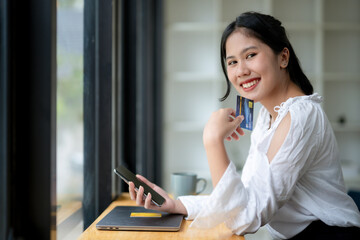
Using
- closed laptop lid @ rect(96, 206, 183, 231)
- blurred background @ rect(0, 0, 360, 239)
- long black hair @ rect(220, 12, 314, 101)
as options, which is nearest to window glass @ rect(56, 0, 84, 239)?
blurred background @ rect(0, 0, 360, 239)

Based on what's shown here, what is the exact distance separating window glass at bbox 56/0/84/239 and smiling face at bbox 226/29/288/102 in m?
0.52

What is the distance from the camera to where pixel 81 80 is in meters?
1.42

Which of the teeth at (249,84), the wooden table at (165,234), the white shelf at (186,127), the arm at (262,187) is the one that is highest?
the teeth at (249,84)

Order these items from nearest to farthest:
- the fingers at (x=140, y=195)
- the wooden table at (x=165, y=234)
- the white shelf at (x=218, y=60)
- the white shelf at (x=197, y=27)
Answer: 1. the wooden table at (x=165, y=234)
2. the fingers at (x=140, y=195)
3. the white shelf at (x=197, y=27)
4. the white shelf at (x=218, y=60)

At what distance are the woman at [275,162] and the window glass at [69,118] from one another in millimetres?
258

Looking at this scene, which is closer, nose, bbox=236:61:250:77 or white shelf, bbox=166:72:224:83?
nose, bbox=236:61:250:77

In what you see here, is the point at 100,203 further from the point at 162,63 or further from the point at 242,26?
the point at 162,63

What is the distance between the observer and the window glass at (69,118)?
3.97ft

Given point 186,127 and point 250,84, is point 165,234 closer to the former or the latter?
point 250,84

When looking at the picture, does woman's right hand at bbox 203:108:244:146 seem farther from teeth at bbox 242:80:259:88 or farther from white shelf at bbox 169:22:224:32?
white shelf at bbox 169:22:224:32

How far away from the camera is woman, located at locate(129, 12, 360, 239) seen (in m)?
1.06

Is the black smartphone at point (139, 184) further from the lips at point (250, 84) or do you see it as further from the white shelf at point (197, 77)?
the white shelf at point (197, 77)

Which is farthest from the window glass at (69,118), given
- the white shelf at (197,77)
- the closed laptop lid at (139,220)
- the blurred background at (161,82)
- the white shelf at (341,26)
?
the white shelf at (341,26)

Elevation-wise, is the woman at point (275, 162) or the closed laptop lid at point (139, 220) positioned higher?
the woman at point (275, 162)
